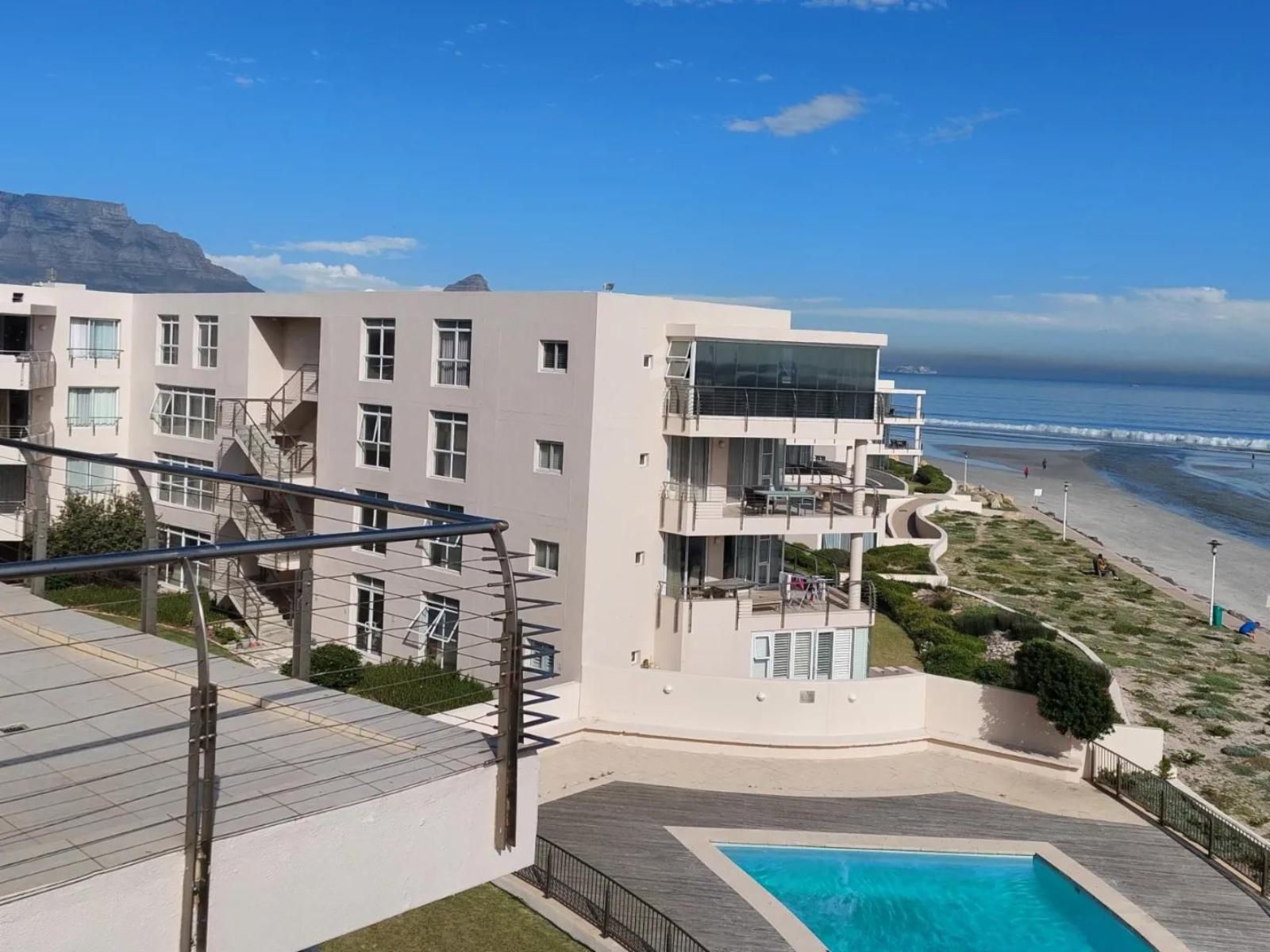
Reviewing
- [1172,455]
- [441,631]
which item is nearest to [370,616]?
[441,631]

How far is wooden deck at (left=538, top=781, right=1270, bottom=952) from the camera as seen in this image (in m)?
16.5

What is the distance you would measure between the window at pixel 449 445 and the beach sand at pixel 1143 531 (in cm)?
3299

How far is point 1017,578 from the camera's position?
1986 inches

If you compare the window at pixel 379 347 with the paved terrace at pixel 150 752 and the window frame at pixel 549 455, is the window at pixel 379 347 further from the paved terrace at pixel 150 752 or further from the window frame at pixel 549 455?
the paved terrace at pixel 150 752

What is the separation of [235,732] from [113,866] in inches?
75.1

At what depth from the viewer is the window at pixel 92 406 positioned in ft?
120

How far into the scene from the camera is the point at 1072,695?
2225 centimetres

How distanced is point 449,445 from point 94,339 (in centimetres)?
1534

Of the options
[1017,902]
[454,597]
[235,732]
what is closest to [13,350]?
[454,597]

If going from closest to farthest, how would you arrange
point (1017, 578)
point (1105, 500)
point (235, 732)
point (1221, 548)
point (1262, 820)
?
point (235, 732)
point (1262, 820)
point (1017, 578)
point (1221, 548)
point (1105, 500)

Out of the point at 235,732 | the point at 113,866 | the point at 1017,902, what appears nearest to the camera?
the point at 113,866

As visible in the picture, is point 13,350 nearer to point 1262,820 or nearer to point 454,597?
point 454,597

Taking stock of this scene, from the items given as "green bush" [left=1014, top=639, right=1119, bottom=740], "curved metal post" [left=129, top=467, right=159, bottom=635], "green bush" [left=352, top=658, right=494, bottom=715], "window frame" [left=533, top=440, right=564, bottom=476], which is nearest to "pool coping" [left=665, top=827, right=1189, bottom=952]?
"green bush" [left=1014, top=639, right=1119, bottom=740]

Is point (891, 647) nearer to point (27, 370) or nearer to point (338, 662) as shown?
point (338, 662)
